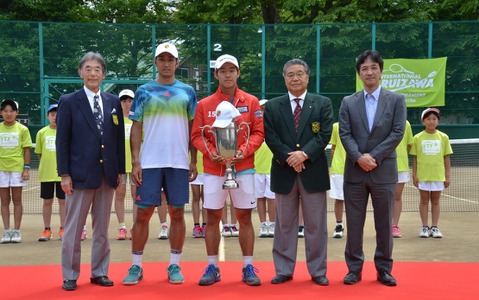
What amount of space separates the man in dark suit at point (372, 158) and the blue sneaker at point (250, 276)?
2.62 ft

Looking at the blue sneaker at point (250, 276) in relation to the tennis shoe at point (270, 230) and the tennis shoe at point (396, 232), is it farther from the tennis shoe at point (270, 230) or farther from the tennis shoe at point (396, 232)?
the tennis shoe at point (396, 232)

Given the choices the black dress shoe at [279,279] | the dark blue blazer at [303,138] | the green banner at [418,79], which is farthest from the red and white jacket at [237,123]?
the green banner at [418,79]

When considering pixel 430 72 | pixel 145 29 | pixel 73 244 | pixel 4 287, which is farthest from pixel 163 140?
pixel 430 72

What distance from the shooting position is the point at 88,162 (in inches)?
235

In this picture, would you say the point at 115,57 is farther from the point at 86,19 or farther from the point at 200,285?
the point at 200,285

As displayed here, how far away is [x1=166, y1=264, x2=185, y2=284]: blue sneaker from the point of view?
6062 mm

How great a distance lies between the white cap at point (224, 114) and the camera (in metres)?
5.81

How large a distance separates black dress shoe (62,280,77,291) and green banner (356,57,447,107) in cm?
1736

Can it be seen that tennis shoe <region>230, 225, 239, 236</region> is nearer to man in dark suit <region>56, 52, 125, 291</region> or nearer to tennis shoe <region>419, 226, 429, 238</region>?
tennis shoe <region>419, 226, 429, 238</region>

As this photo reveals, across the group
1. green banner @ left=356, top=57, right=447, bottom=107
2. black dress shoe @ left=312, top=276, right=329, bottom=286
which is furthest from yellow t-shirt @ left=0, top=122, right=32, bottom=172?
green banner @ left=356, top=57, right=447, bottom=107

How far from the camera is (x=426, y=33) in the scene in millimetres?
22125

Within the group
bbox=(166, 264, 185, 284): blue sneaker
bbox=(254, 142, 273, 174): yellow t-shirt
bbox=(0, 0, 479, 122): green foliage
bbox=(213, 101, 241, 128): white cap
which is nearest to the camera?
bbox=(213, 101, 241, 128): white cap

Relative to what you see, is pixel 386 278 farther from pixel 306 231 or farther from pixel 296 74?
pixel 296 74

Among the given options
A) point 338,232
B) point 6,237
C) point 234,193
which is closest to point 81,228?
point 234,193
